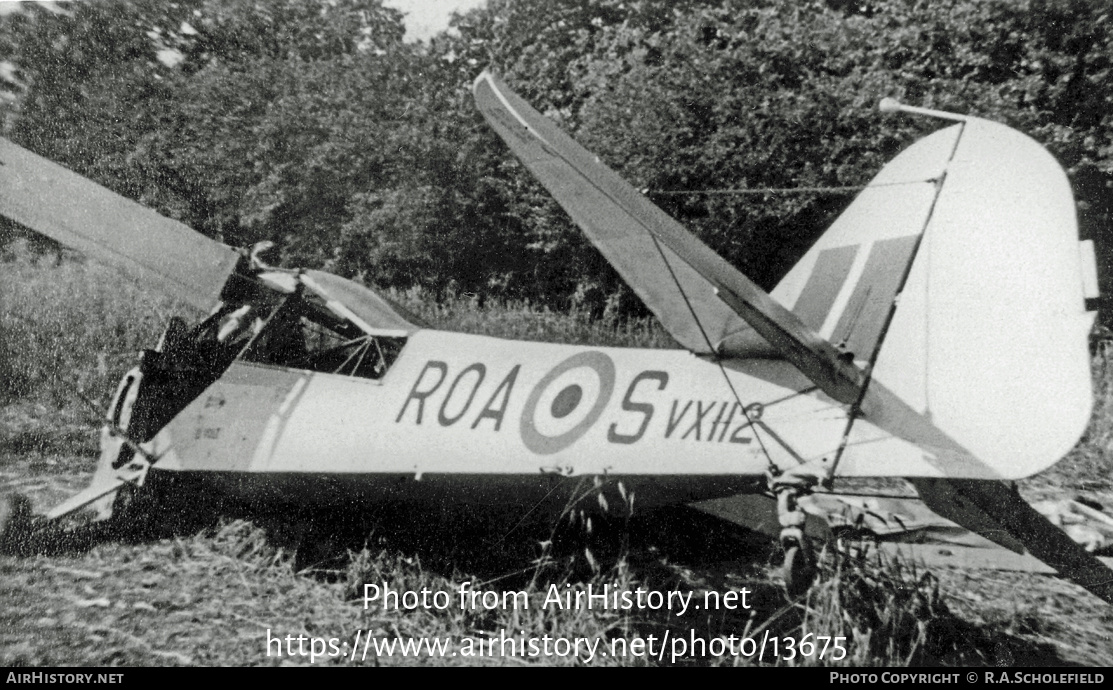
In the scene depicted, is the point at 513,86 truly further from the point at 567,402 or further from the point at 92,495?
the point at 92,495

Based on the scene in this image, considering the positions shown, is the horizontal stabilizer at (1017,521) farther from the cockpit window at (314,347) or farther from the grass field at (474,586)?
the cockpit window at (314,347)

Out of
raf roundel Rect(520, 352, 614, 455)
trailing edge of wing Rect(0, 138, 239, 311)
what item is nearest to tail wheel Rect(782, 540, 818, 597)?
raf roundel Rect(520, 352, 614, 455)

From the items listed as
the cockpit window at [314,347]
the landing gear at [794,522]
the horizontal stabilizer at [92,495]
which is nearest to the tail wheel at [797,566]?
the landing gear at [794,522]

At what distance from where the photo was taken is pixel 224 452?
3141 millimetres

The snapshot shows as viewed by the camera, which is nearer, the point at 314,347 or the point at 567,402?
the point at 567,402

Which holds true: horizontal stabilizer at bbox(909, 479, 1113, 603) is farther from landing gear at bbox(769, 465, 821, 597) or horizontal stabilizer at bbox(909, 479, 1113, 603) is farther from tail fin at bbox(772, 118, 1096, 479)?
landing gear at bbox(769, 465, 821, 597)

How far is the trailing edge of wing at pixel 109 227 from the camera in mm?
3395

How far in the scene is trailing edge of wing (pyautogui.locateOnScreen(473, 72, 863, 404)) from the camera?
7.91ft

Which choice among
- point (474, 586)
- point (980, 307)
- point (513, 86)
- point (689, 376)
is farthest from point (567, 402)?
point (513, 86)

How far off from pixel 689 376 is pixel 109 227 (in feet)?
10.6

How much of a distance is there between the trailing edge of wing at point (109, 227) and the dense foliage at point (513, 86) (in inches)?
32.7

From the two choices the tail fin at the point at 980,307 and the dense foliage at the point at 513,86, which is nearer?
the tail fin at the point at 980,307

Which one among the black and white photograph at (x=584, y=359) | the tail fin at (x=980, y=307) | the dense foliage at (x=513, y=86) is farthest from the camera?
the dense foliage at (x=513, y=86)

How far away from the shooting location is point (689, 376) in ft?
9.70
